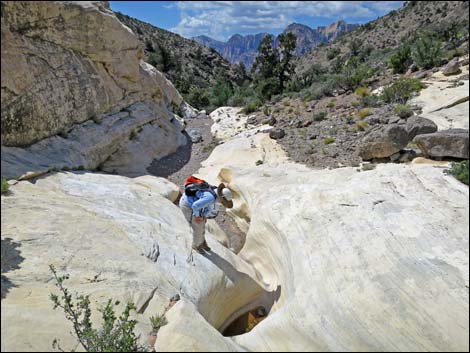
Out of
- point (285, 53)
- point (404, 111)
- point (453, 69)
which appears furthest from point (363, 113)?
point (285, 53)

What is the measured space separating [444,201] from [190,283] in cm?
436

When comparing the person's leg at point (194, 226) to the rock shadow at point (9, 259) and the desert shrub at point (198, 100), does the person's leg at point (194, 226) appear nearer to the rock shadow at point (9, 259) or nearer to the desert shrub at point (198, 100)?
the rock shadow at point (9, 259)

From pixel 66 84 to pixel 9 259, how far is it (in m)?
8.78

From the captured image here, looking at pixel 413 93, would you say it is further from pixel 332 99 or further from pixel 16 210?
pixel 16 210

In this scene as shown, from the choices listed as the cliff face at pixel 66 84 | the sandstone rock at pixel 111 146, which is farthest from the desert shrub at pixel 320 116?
the cliff face at pixel 66 84

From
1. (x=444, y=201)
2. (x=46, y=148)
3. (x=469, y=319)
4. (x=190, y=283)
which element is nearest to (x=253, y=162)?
(x=46, y=148)

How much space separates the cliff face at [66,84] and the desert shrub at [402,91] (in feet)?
35.9

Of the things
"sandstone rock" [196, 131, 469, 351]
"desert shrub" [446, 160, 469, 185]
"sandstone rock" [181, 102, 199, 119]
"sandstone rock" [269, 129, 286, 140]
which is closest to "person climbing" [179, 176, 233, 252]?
"sandstone rock" [196, 131, 469, 351]

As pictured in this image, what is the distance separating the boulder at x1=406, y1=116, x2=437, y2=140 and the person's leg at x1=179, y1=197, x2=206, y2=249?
218 inches

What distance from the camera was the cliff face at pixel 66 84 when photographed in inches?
395

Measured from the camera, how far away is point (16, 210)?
6.61m

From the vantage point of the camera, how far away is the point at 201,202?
6879mm

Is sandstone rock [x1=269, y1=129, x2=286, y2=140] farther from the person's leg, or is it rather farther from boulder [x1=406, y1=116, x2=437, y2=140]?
the person's leg

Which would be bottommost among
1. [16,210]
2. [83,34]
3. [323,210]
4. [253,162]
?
[253,162]
